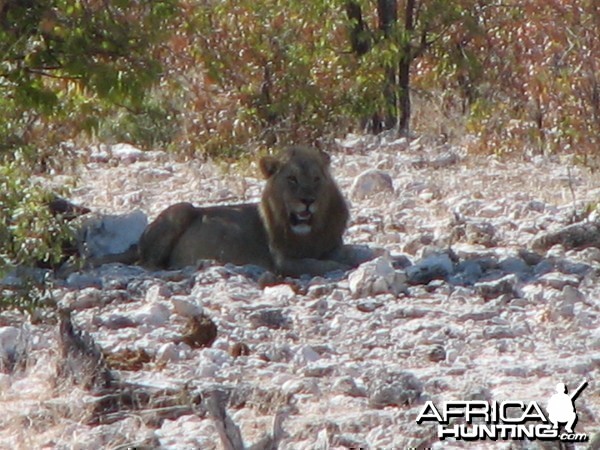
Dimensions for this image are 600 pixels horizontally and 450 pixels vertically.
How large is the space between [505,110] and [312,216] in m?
5.40

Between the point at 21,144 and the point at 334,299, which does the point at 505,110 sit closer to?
the point at 334,299

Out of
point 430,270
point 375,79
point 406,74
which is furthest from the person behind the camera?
point 406,74

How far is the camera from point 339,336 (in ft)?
27.8

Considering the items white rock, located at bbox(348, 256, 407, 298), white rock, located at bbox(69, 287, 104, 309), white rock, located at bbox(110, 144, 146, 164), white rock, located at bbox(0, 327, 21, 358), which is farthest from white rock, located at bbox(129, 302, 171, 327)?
white rock, located at bbox(110, 144, 146, 164)

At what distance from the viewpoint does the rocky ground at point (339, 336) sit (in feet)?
21.5

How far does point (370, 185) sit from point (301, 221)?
5.33ft

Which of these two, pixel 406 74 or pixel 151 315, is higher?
pixel 406 74

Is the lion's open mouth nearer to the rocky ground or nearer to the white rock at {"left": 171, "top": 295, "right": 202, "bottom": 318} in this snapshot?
the rocky ground

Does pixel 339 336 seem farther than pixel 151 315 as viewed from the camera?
No

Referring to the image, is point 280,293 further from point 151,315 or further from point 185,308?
point 151,315

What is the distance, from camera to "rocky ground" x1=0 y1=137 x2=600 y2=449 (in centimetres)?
654

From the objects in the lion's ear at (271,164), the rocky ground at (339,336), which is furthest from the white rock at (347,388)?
the lion's ear at (271,164)

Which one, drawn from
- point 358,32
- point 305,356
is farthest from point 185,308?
point 358,32

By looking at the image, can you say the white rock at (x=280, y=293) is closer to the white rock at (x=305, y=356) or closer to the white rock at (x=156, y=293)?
the white rock at (x=156, y=293)
